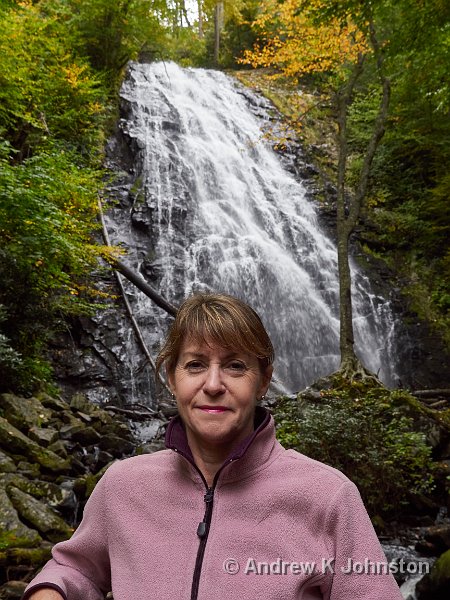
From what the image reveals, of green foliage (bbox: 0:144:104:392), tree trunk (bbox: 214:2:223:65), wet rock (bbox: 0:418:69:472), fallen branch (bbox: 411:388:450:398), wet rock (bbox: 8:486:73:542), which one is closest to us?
wet rock (bbox: 8:486:73:542)

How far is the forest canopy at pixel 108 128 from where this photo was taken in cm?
750

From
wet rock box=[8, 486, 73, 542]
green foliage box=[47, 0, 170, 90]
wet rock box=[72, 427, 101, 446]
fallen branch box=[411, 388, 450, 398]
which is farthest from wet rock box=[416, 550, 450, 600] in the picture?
green foliage box=[47, 0, 170, 90]

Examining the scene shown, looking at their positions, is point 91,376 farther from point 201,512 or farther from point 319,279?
point 201,512

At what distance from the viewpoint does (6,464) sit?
5.23 metres

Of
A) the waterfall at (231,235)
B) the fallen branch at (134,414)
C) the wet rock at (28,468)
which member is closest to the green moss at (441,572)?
the wet rock at (28,468)

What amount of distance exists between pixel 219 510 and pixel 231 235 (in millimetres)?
12914

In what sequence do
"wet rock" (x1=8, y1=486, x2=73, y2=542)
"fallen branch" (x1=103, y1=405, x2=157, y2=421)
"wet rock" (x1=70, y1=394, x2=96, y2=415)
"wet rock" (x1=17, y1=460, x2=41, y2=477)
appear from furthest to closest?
1. "fallen branch" (x1=103, y1=405, x2=157, y2=421)
2. "wet rock" (x1=70, y1=394, x2=96, y2=415)
3. "wet rock" (x1=17, y1=460, x2=41, y2=477)
4. "wet rock" (x1=8, y1=486, x2=73, y2=542)

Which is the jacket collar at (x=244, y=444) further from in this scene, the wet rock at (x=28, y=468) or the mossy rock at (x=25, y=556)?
the wet rock at (x=28, y=468)

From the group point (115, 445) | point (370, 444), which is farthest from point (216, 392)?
point (115, 445)

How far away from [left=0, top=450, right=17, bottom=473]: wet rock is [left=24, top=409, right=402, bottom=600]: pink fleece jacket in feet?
13.0

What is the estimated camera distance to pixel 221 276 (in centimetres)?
1293

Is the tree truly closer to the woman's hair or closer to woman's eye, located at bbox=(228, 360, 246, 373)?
the woman's hair

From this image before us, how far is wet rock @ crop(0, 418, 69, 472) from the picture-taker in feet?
19.0

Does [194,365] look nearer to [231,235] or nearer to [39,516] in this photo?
[39,516]
